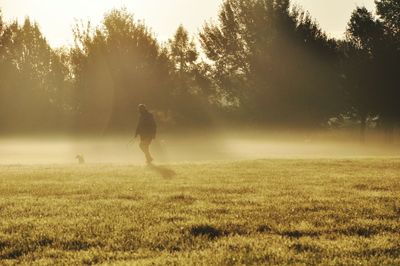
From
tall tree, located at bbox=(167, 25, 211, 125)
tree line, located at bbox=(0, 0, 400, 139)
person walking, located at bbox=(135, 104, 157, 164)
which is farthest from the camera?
tall tree, located at bbox=(167, 25, 211, 125)

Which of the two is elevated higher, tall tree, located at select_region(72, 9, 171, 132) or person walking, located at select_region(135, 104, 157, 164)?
tall tree, located at select_region(72, 9, 171, 132)

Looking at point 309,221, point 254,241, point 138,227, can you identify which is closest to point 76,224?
point 138,227

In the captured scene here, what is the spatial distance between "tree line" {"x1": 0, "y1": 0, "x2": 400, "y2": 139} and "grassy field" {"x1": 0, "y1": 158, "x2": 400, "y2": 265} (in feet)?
110

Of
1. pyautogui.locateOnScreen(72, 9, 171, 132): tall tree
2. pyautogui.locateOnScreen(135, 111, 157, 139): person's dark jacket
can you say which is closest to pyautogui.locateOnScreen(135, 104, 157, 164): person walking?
pyautogui.locateOnScreen(135, 111, 157, 139): person's dark jacket

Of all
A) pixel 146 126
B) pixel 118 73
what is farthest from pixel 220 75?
pixel 146 126

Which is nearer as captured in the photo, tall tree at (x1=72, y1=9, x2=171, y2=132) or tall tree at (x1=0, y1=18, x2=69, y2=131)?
tall tree at (x1=72, y1=9, x2=171, y2=132)

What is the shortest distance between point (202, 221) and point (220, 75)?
4689 cm

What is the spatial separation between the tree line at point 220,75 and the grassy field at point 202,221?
33476mm

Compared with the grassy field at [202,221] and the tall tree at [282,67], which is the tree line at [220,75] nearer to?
the tall tree at [282,67]

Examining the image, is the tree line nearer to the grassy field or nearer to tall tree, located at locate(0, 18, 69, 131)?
tall tree, located at locate(0, 18, 69, 131)

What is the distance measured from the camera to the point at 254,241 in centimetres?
688

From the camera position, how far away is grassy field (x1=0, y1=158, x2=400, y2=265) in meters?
6.30

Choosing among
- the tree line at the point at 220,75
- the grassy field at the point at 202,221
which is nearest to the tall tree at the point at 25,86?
the tree line at the point at 220,75

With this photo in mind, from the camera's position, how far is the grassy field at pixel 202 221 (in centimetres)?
630
